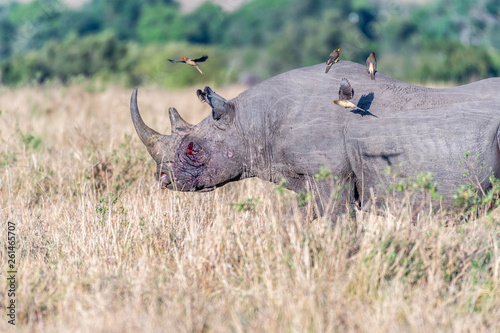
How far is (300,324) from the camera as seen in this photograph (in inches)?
156

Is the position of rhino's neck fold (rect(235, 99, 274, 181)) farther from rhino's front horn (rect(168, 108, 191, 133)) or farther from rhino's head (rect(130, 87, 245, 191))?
rhino's front horn (rect(168, 108, 191, 133))

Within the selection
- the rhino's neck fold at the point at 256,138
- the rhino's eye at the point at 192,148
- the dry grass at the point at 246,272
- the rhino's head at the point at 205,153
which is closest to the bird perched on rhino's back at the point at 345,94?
the rhino's neck fold at the point at 256,138

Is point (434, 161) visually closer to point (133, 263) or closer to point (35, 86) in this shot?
point (133, 263)

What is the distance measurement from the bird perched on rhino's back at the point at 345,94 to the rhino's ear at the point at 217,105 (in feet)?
3.62

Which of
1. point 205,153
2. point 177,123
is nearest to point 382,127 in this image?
point 205,153

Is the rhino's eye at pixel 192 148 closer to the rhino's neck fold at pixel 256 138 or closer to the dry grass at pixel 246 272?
the rhino's neck fold at pixel 256 138

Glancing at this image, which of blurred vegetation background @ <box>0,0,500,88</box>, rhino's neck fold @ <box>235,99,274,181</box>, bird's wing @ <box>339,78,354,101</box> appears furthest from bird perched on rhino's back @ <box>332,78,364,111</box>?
blurred vegetation background @ <box>0,0,500,88</box>

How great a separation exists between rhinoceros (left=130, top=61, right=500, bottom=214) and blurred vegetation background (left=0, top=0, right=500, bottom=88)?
17.0m

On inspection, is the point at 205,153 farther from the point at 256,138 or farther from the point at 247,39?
the point at 247,39

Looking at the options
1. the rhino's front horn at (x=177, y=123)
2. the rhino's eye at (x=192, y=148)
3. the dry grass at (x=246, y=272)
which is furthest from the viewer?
the rhino's front horn at (x=177, y=123)

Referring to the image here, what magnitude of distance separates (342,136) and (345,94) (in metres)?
0.34

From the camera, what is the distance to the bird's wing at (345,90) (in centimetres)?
537

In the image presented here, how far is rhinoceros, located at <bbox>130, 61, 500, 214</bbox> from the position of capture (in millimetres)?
5316

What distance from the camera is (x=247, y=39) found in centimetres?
6353
